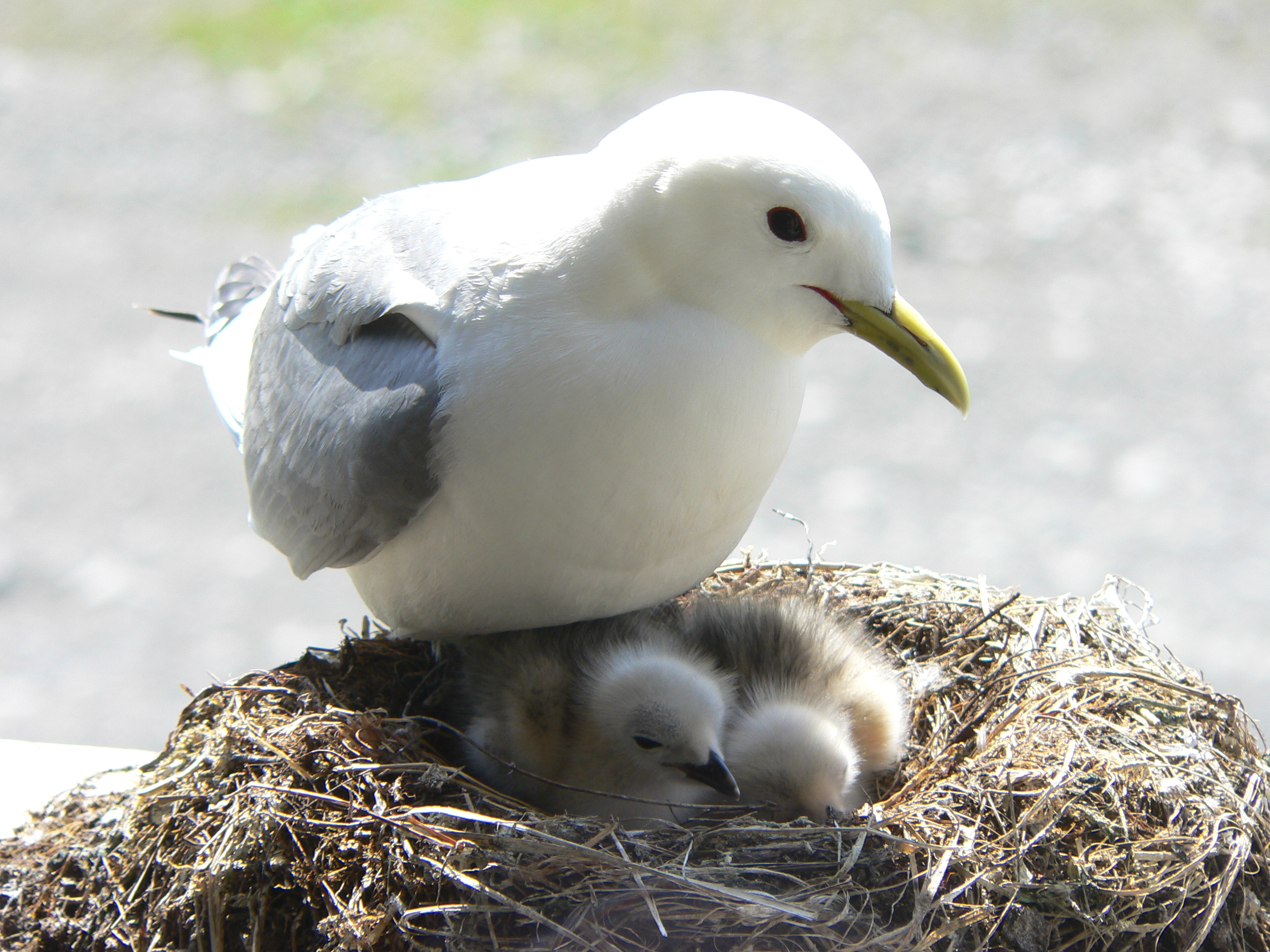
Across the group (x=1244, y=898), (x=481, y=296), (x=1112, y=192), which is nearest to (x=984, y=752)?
(x=1244, y=898)

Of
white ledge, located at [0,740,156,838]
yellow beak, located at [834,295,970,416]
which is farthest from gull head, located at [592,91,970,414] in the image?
white ledge, located at [0,740,156,838]

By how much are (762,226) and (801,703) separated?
2.11 feet

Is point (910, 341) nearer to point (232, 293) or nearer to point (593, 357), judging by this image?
point (593, 357)

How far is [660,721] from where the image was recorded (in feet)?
5.14

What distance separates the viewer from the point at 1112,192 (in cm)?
461

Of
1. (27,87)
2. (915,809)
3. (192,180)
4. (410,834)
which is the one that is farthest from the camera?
(27,87)

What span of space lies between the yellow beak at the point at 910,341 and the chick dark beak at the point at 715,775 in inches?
20.1

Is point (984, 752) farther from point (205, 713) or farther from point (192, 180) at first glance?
point (192, 180)

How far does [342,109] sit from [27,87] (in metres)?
1.57

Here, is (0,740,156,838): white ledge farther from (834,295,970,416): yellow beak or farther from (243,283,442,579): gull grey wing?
(834,295,970,416): yellow beak

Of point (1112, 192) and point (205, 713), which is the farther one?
point (1112, 192)

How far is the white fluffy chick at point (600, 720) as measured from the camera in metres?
1.57

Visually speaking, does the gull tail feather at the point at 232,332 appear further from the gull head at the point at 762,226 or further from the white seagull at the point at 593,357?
the gull head at the point at 762,226

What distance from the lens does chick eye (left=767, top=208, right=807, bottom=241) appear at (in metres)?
1.41
